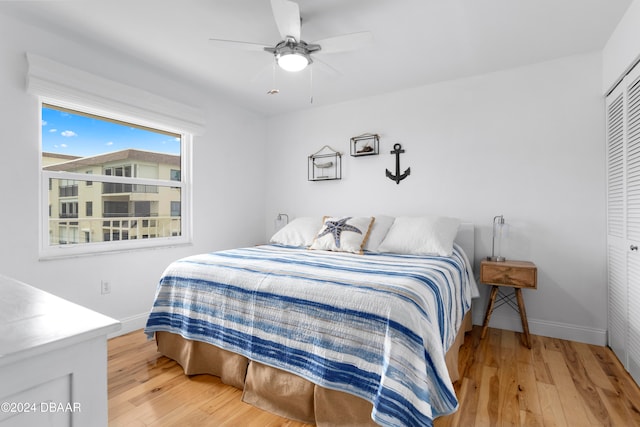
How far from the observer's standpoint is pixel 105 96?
8.64 ft

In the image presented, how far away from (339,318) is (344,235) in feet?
4.63

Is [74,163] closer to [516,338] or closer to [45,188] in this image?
[45,188]

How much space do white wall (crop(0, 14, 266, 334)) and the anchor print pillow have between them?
1.36m

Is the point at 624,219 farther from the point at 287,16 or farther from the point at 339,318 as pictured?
the point at 287,16

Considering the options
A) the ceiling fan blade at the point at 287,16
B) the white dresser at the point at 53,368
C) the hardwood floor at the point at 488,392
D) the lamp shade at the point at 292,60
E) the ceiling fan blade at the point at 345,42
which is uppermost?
the ceiling fan blade at the point at 287,16

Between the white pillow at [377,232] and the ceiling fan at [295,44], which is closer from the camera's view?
the ceiling fan at [295,44]

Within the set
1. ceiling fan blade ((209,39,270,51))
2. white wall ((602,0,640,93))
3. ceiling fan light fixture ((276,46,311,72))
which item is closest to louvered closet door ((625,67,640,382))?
white wall ((602,0,640,93))

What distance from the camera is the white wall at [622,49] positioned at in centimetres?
200

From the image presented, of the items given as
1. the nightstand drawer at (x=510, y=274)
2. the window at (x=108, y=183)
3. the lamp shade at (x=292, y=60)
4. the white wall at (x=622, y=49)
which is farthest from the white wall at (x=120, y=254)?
the white wall at (x=622, y=49)

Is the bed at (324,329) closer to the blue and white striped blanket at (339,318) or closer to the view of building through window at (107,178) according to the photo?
the blue and white striped blanket at (339,318)

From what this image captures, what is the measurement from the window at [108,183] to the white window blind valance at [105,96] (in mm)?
149

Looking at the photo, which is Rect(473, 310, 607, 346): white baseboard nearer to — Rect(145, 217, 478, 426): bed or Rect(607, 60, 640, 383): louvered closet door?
Rect(607, 60, 640, 383): louvered closet door

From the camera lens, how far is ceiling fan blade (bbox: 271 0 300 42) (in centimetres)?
176

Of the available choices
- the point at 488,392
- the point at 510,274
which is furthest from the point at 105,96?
the point at 510,274
